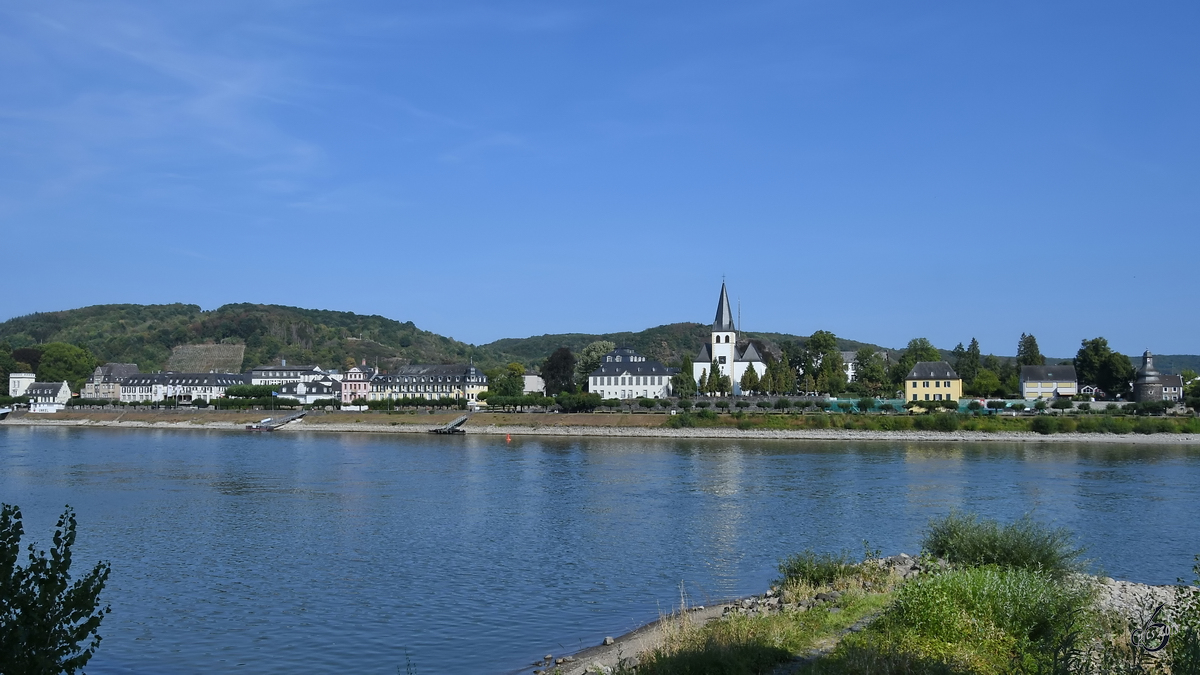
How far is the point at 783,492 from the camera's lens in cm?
3719

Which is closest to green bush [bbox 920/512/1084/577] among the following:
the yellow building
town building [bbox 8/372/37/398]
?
the yellow building

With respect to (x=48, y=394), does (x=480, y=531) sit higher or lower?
lower

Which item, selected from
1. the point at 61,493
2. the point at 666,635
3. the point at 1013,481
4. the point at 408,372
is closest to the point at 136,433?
the point at 408,372

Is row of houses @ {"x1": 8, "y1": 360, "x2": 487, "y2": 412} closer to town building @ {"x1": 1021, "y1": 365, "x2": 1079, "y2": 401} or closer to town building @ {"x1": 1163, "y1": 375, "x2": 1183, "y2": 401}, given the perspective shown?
town building @ {"x1": 1021, "y1": 365, "x2": 1079, "y2": 401}

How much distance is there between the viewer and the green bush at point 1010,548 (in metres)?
16.2

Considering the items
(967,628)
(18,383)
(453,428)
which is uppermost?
(18,383)

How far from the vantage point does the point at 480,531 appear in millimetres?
28031

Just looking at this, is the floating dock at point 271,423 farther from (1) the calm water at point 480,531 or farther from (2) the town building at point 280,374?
(2) the town building at point 280,374

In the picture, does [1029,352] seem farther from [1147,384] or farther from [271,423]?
[271,423]

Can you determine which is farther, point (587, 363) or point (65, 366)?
point (65, 366)

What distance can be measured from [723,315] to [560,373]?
19277 millimetres

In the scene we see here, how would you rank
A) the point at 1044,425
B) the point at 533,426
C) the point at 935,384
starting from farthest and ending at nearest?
the point at 935,384 < the point at 533,426 < the point at 1044,425

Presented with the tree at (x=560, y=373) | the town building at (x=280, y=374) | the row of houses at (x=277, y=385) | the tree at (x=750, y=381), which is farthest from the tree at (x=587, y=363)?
the town building at (x=280, y=374)

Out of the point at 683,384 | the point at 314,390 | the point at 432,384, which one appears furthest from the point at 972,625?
the point at 314,390
